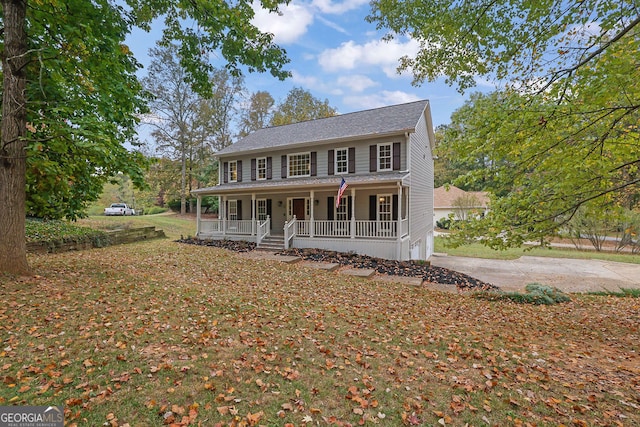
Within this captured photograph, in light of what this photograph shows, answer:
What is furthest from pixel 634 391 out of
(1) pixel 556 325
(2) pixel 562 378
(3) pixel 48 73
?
(3) pixel 48 73


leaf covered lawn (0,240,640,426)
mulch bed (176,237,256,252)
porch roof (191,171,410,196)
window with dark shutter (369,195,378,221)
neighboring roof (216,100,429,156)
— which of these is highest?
neighboring roof (216,100,429,156)

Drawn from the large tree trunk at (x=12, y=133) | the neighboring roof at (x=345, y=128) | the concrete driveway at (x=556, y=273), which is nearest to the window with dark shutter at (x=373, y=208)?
the neighboring roof at (x=345, y=128)

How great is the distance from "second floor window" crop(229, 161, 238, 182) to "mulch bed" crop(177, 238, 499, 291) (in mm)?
5959

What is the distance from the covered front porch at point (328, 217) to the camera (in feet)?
40.6

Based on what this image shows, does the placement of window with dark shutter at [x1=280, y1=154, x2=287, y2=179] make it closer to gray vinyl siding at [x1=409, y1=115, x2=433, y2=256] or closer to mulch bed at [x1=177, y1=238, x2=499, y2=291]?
mulch bed at [x1=177, y1=238, x2=499, y2=291]

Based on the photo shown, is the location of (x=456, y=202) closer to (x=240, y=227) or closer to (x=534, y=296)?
(x=240, y=227)

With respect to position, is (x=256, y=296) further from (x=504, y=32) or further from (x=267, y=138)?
(x=267, y=138)

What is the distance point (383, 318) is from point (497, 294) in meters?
4.63

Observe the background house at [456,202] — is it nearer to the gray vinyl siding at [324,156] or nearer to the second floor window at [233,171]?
the gray vinyl siding at [324,156]

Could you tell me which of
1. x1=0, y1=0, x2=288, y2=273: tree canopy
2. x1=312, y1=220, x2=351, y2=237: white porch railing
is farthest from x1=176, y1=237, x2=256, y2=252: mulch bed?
x1=0, y1=0, x2=288, y2=273: tree canopy

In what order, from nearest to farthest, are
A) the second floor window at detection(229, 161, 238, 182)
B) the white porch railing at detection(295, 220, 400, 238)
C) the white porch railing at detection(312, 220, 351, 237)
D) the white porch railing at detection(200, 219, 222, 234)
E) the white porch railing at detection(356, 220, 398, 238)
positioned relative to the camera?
Answer: the white porch railing at detection(356, 220, 398, 238)
the white porch railing at detection(295, 220, 400, 238)
the white porch railing at detection(312, 220, 351, 237)
the white porch railing at detection(200, 219, 222, 234)
the second floor window at detection(229, 161, 238, 182)

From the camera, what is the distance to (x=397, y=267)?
1095cm

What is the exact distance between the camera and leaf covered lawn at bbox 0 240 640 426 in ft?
8.88

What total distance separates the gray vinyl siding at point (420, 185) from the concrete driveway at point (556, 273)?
2.50 metres
